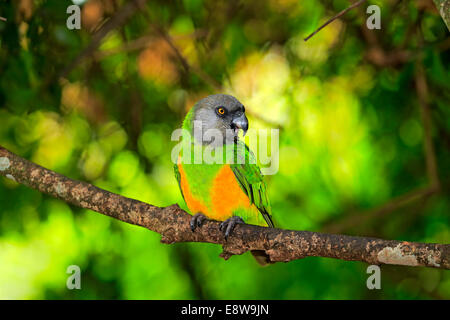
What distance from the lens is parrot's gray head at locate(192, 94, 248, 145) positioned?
359 cm

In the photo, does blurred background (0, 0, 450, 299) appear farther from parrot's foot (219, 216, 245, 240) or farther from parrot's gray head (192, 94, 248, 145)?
parrot's foot (219, 216, 245, 240)

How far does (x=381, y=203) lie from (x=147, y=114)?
2.54 meters

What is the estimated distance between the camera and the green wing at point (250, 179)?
345 centimetres

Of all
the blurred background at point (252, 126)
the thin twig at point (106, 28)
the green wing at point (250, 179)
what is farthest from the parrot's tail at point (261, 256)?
the thin twig at point (106, 28)

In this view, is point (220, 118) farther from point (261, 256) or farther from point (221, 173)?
point (261, 256)

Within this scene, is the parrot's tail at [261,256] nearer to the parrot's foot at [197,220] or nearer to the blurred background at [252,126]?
the parrot's foot at [197,220]

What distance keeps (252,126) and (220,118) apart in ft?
4.05

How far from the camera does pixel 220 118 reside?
3650 mm

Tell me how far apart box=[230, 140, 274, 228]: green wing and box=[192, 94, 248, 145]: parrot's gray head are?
0.42 ft

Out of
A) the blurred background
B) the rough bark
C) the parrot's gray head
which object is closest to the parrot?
the parrot's gray head

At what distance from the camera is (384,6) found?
459cm

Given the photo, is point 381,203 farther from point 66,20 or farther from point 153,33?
point 66,20

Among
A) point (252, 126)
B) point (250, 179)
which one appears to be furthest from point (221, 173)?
point (252, 126)

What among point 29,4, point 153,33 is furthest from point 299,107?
point 29,4
